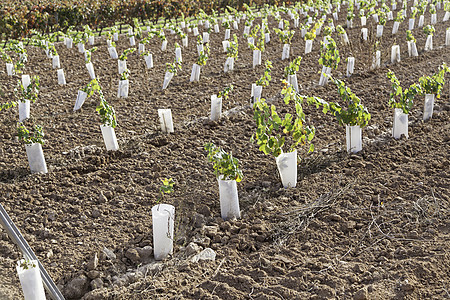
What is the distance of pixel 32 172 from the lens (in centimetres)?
558

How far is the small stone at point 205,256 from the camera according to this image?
153 inches

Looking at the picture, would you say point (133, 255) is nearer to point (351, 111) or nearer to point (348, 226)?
point (348, 226)

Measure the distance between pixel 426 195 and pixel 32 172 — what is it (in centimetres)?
380

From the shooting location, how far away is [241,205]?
4.72 meters

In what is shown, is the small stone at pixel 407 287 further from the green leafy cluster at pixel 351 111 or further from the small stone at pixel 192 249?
the green leafy cluster at pixel 351 111

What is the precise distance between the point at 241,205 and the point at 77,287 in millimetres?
1593

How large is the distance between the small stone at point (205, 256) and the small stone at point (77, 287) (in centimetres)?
76

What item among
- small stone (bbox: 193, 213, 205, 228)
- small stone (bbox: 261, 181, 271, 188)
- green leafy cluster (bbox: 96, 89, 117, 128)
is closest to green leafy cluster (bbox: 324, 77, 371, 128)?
small stone (bbox: 261, 181, 271, 188)

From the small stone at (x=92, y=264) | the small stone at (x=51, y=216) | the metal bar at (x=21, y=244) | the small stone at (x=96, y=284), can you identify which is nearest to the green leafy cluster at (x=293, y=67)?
the small stone at (x=51, y=216)

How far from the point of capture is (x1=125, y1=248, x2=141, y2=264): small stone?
4.02m

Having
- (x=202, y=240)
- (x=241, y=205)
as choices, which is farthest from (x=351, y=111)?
(x=202, y=240)

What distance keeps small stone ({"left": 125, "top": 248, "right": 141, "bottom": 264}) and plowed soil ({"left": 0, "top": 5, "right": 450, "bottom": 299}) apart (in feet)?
0.04

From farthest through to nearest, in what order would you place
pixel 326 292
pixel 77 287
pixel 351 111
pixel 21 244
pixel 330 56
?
pixel 330 56
pixel 351 111
pixel 77 287
pixel 326 292
pixel 21 244

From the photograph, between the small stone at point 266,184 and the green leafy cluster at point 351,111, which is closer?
the small stone at point 266,184
